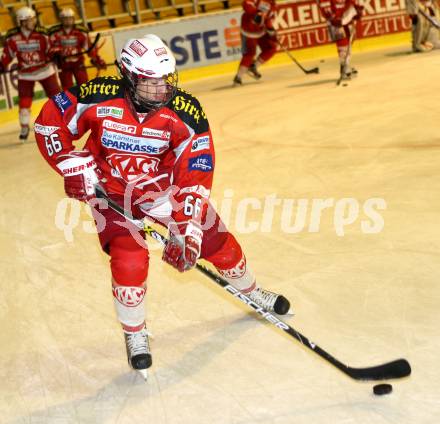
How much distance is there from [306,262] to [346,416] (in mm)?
1623

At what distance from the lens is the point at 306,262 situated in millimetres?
4344

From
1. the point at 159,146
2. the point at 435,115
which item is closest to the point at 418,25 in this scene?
the point at 435,115

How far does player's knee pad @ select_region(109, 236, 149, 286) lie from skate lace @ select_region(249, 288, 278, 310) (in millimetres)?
728

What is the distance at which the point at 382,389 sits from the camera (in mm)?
2877

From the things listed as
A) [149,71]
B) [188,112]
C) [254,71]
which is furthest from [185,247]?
[254,71]

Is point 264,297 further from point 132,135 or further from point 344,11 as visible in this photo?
point 344,11

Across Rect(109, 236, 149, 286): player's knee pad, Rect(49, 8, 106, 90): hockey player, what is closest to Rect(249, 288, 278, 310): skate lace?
Rect(109, 236, 149, 286): player's knee pad

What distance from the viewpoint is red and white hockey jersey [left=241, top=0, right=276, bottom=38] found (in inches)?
449

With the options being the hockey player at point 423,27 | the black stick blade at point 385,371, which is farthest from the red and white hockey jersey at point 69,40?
the black stick blade at point 385,371

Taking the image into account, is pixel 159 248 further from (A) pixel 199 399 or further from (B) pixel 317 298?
(A) pixel 199 399

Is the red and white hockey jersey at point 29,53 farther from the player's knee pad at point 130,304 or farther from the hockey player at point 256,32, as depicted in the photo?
the player's knee pad at point 130,304

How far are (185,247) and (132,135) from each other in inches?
20.0

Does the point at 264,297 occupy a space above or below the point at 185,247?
below

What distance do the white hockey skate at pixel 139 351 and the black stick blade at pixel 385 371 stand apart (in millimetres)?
822
